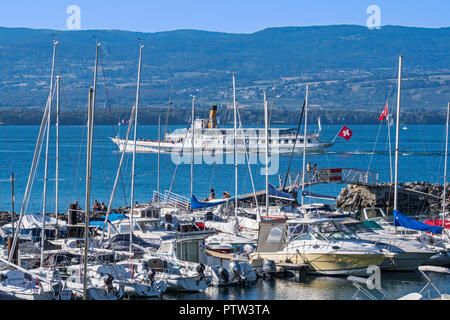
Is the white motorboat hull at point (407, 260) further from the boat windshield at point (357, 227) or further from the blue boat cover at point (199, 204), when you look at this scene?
the blue boat cover at point (199, 204)

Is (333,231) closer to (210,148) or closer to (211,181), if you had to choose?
(211,181)

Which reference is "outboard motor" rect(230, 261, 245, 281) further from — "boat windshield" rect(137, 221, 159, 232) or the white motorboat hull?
"boat windshield" rect(137, 221, 159, 232)

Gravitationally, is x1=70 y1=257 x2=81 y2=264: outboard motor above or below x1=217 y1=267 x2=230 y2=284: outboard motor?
above

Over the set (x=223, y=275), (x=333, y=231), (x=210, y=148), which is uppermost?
(x=333, y=231)

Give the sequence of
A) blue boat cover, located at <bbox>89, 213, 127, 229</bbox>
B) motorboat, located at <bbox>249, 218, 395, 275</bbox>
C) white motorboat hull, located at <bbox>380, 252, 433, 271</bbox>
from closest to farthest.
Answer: motorboat, located at <bbox>249, 218, 395, 275</bbox>
white motorboat hull, located at <bbox>380, 252, 433, 271</bbox>
blue boat cover, located at <bbox>89, 213, 127, 229</bbox>

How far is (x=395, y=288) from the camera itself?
22750mm

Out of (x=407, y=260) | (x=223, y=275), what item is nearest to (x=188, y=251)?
(x=223, y=275)

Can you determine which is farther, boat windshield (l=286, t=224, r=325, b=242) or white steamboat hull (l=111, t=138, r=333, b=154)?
white steamboat hull (l=111, t=138, r=333, b=154)

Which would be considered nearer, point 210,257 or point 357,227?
point 210,257

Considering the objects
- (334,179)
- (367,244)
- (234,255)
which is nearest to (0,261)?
(234,255)

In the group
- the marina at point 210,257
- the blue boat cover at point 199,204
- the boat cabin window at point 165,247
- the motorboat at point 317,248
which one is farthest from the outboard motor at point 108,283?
the blue boat cover at point 199,204

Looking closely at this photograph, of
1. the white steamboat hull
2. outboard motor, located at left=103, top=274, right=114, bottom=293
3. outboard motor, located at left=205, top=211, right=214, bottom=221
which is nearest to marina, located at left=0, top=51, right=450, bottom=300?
outboard motor, located at left=103, top=274, right=114, bottom=293
